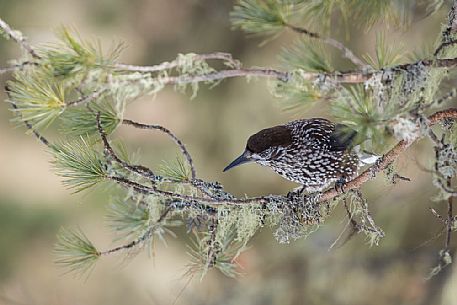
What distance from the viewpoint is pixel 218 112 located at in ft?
16.5

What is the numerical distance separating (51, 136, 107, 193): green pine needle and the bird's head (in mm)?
654

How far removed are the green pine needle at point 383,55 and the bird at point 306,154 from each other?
15.1 inches

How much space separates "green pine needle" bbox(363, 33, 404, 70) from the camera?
2.12 m

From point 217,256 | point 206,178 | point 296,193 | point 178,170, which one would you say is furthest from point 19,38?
point 206,178

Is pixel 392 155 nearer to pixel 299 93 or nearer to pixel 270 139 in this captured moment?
pixel 299 93

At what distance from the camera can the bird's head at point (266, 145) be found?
2.70 m

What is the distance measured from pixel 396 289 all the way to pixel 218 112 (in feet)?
6.02

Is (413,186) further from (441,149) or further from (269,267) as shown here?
(441,149)

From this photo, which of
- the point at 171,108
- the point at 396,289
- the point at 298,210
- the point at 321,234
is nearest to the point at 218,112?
the point at 171,108

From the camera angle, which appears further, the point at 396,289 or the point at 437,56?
the point at 396,289

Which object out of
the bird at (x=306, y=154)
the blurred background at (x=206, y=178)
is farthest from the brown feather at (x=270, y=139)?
the blurred background at (x=206, y=178)

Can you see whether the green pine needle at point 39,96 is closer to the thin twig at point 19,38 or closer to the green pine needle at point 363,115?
the thin twig at point 19,38

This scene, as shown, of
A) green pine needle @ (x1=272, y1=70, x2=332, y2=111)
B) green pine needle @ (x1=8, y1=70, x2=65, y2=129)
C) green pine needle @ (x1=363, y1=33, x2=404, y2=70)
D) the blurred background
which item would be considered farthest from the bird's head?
green pine needle @ (x1=8, y1=70, x2=65, y2=129)

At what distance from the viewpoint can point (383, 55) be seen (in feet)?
7.06
